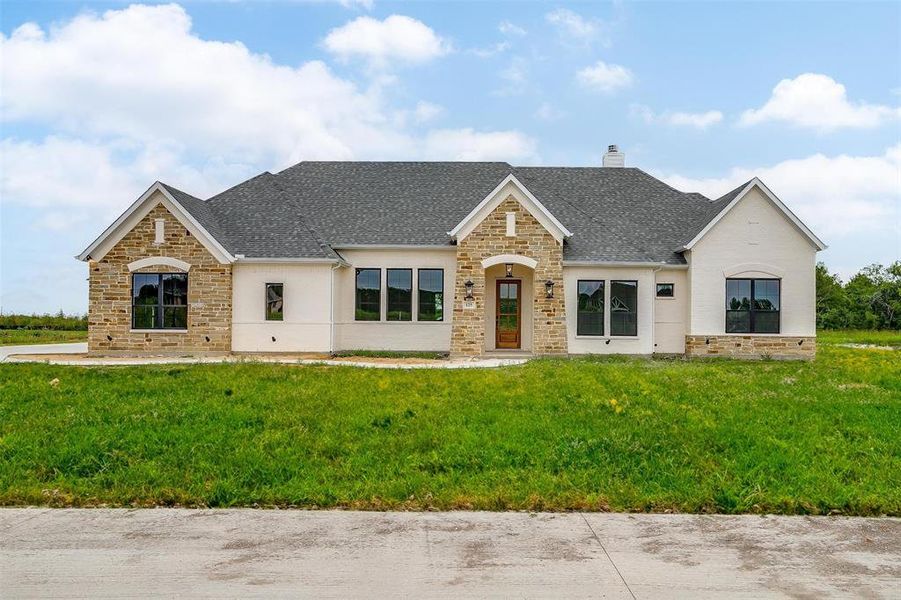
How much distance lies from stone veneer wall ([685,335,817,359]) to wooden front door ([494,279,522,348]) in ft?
19.1

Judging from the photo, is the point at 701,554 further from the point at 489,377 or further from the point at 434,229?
the point at 434,229

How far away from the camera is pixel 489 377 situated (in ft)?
45.2

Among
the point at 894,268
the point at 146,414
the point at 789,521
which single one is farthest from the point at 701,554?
the point at 894,268

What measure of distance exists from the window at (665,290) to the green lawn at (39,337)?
924 inches

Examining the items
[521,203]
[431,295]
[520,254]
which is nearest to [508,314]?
[520,254]

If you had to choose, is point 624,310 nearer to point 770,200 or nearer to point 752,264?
point 752,264

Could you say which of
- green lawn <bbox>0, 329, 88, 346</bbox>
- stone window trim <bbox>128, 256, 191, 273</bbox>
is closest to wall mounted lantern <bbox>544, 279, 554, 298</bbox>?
stone window trim <bbox>128, 256, 191, 273</bbox>

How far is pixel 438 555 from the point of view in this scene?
203 inches

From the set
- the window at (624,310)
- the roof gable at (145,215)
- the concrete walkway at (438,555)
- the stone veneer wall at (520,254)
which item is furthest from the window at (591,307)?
the concrete walkway at (438,555)

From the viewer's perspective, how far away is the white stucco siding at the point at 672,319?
2133 centimetres

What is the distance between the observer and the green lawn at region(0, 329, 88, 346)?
25.6m

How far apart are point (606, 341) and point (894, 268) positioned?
35.7 m

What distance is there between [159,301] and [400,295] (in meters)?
7.54

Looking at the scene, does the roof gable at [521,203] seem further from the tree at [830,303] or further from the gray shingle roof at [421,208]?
the tree at [830,303]
